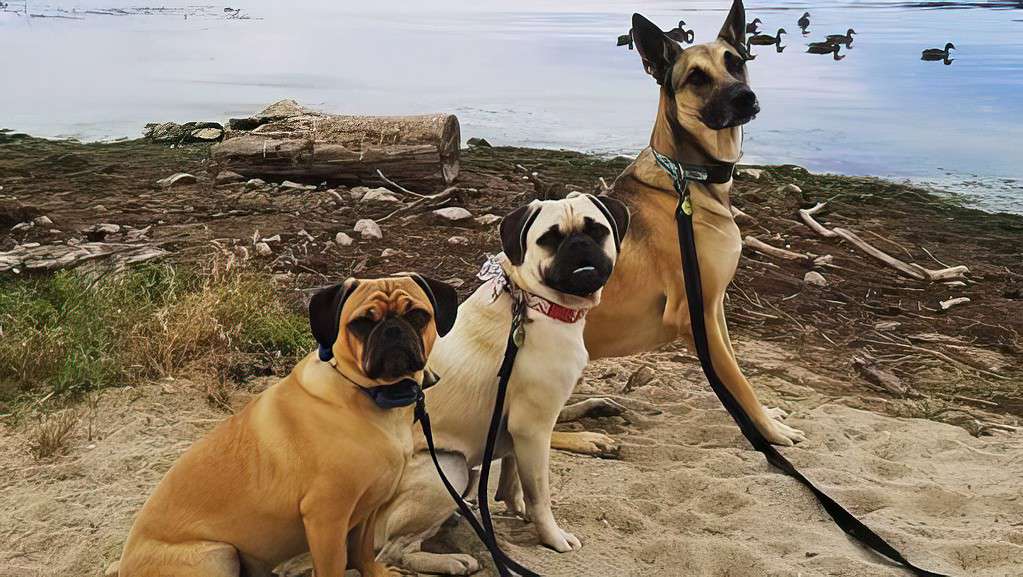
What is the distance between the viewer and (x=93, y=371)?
6.02 metres

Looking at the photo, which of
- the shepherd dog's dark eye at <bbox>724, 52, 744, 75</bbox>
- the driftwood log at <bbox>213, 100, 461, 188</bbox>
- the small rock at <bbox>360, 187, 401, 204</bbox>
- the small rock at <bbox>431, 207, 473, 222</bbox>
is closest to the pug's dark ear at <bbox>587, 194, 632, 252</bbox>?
the shepherd dog's dark eye at <bbox>724, 52, 744, 75</bbox>

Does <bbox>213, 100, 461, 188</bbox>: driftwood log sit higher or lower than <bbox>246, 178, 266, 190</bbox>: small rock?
higher

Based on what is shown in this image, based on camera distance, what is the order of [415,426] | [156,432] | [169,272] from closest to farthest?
1. [415,426]
2. [156,432]
3. [169,272]

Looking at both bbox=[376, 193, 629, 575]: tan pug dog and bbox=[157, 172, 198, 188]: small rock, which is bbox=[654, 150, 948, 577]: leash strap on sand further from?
bbox=[157, 172, 198, 188]: small rock

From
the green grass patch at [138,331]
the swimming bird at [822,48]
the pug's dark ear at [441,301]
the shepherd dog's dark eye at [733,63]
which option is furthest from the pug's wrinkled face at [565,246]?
the swimming bird at [822,48]

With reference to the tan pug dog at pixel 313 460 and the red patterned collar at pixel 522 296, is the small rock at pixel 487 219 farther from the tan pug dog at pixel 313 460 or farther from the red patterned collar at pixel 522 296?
the tan pug dog at pixel 313 460

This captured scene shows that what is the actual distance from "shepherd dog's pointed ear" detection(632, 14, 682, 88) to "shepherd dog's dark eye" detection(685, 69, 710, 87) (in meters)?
0.15

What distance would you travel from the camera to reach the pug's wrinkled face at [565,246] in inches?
149

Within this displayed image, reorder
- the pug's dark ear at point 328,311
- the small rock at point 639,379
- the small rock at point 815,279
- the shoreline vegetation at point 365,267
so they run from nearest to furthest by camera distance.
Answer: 1. the pug's dark ear at point 328,311
2. the shoreline vegetation at point 365,267
3. the small rock at point 639,379
4. the small rock at point 815,279

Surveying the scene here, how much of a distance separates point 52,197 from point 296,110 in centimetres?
298

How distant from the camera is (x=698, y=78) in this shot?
4.98m

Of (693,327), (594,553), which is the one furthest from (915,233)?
(594,553)

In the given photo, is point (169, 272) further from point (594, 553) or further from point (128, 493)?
point (594, 553)

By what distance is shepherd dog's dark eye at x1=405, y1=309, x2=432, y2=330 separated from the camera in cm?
324
